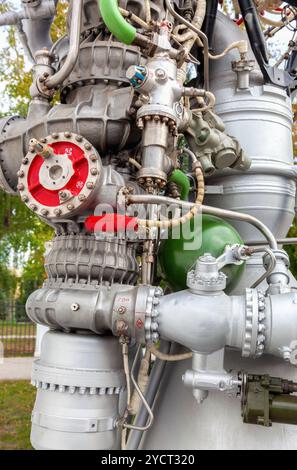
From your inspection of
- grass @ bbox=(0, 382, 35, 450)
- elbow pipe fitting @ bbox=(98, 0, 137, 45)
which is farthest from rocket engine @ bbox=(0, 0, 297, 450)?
grass @ bbox=(0, 382, 35, 450)

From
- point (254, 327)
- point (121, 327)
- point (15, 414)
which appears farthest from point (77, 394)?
point (15, 414)

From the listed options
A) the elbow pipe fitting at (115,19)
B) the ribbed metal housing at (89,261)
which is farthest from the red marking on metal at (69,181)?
the elbow pipe fitting at (115,19)

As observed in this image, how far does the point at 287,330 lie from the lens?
4.77 ft

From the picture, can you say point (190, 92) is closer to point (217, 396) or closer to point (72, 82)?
point (72, 82)

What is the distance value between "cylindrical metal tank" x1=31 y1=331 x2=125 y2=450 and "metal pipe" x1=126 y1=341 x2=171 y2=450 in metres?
0.23

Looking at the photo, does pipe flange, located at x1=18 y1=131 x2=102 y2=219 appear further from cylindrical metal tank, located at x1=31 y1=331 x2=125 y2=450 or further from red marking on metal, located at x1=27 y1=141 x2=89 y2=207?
cylindrical metal tank, located at x1=31 y1=331 x2=125 y2=450

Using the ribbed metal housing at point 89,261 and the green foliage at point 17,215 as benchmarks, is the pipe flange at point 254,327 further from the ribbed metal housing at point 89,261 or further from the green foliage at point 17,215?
the green foliage at point 17,215

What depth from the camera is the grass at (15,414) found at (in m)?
3.60

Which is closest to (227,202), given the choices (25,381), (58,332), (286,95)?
(286,95)

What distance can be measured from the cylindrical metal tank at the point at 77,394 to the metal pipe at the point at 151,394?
0.77 feet

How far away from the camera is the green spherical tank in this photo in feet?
5.98

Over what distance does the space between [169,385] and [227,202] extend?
3.17ft

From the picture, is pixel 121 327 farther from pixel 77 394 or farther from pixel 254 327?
pixel 254 327

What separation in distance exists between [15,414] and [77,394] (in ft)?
11.1
